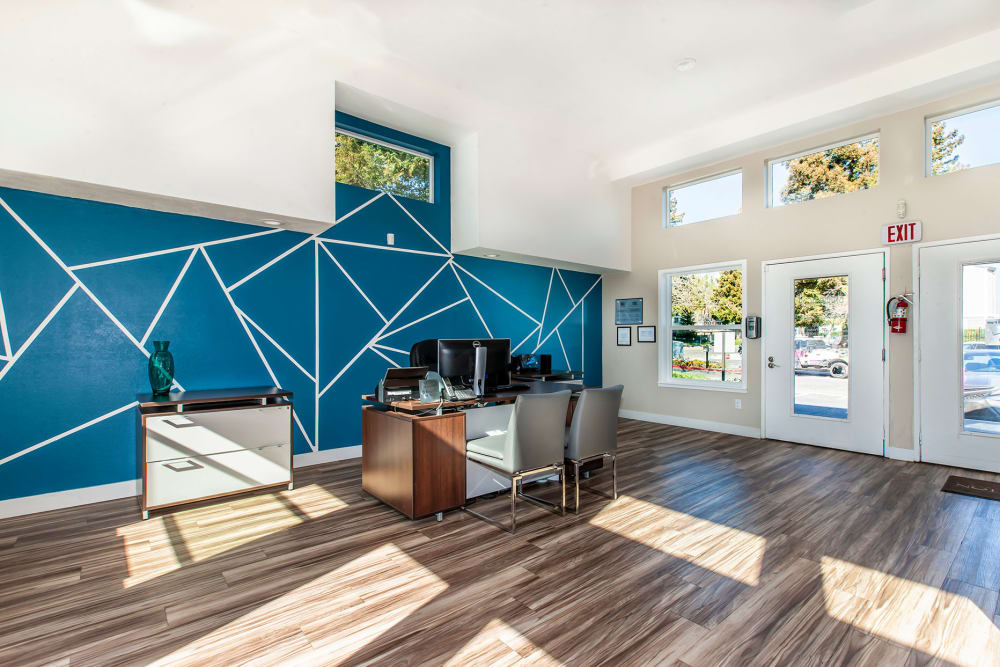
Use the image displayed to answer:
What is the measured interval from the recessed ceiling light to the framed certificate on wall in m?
3.45

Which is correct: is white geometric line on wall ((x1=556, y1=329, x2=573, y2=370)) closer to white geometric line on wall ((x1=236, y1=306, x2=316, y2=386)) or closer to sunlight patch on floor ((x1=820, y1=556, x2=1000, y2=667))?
white geometric line on wall ((x1=236, y1=306, x2=316, y2=386))

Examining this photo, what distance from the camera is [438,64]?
454 cm

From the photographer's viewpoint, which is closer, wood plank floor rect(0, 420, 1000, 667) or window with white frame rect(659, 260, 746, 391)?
wood plank floor rect(0, 420, 1000, 667)

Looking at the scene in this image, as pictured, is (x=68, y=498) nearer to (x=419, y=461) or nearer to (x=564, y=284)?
(x=419, y=461)

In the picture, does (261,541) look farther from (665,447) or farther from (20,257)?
(665,447)

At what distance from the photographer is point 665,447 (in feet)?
18.1

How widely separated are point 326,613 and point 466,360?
199 centimetres

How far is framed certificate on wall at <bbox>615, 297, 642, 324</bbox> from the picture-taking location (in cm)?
740

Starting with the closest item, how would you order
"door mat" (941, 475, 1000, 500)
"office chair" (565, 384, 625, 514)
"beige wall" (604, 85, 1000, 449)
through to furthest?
"office chair" (565, 384, 625, 514) → "door mat" (941, 475, 1000, 500) → "beige wall" (604, 85, 1000, 449)

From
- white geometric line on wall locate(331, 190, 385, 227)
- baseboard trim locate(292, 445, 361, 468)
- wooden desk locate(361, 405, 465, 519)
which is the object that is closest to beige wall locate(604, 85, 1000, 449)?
white geometric line on wall locate(331, 190, 385, 227)

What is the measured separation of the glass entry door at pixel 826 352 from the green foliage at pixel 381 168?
14.5ft

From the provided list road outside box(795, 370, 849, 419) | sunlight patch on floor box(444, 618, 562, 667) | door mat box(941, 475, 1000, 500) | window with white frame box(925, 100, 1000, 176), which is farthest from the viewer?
road outside box(795, 370, 849, 419)

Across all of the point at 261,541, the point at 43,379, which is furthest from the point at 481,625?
the point at 43,379

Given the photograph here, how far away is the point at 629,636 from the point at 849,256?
16.9 ft
